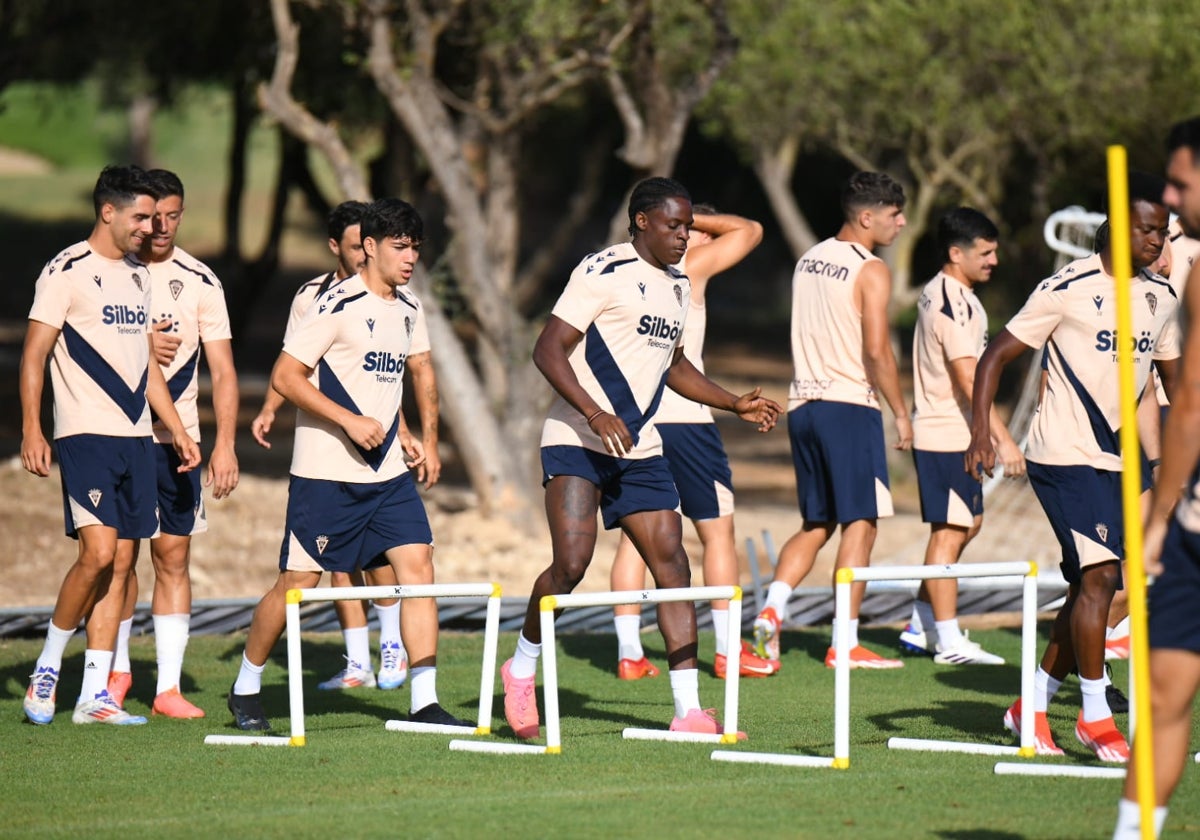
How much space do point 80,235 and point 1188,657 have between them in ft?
164

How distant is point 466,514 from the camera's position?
16.5m

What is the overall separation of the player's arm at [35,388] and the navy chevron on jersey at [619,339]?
7.38 feet

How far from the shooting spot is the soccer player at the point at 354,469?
311 inches

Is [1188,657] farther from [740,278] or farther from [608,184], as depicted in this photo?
[740,278]

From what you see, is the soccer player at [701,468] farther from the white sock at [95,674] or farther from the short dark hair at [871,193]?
the white sock at [95,674]

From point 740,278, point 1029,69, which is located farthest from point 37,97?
point 740,278

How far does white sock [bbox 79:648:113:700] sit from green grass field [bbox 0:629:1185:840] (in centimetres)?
18

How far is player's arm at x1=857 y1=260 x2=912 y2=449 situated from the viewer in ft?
31.8

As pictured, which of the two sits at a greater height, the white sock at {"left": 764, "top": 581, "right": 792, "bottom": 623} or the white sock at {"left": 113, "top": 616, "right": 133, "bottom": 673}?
the white sock at {"left": 764, "top": 581, "right": 792, "bottom": 623}

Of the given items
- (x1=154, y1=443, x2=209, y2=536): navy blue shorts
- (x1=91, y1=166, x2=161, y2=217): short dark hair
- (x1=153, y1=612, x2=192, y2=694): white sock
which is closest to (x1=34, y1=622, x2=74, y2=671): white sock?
(x1=153, y1=612, x2=192, y2=694): white sock

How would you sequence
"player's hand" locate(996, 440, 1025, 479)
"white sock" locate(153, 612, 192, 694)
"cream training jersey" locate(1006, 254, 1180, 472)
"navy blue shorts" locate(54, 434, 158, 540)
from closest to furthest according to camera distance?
"cream training jersey" locate(1006, 254, 1180, 472) → "navy blue shorts" locate(54, 434, 158, 540) → "player's hand" locate(996, 440, 1025, 479) → "white sock" locate(153, 612, 192, 694)

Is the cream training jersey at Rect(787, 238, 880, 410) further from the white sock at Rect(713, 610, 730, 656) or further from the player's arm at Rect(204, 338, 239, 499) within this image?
the player's arm at Rect(204, 338, 239, 499)

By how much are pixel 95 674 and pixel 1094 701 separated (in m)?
4.40

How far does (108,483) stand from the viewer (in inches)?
317
